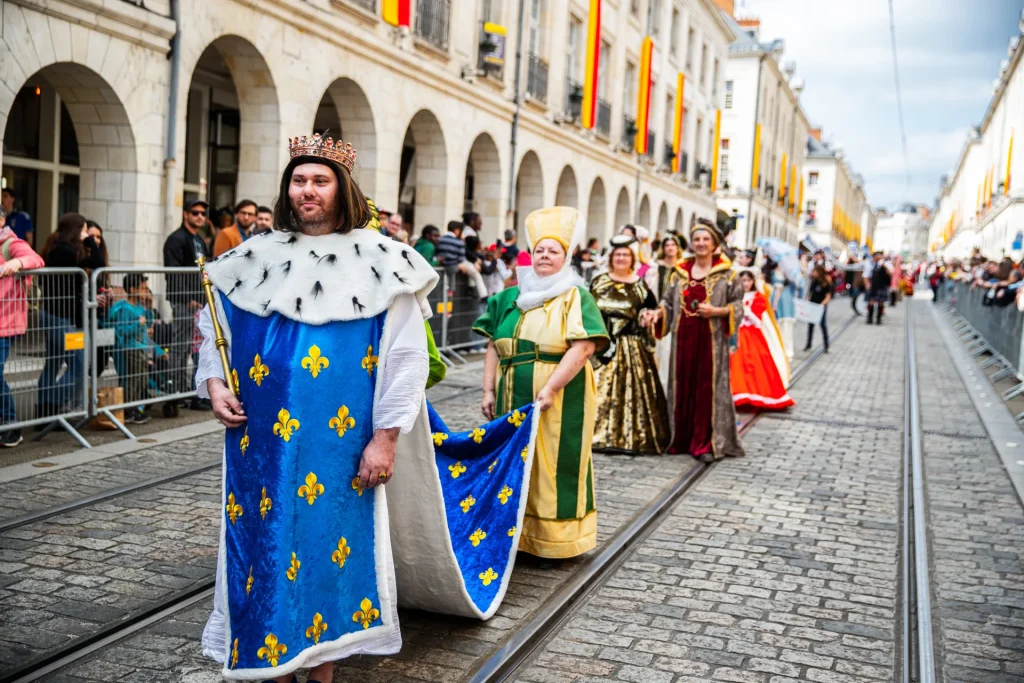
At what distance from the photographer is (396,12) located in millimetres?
15898

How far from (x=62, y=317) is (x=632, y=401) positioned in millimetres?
4552

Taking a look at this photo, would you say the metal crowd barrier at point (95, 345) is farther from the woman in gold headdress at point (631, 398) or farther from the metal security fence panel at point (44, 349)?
the woman in gold headdress at point (631, 398)

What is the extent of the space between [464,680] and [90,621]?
5.38 feet

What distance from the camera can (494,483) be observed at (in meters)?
4.78

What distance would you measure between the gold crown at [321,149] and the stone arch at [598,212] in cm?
2616

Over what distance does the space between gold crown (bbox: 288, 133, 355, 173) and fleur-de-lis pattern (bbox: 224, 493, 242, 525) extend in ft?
3.66

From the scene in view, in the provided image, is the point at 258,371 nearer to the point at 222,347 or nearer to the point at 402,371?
the point at 222,347

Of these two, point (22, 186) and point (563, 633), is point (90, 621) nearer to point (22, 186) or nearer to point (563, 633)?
point (563, 633)

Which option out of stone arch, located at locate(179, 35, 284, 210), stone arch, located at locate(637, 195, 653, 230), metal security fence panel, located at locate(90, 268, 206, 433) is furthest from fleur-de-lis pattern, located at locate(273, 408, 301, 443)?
stone arch, located at locate(637, 195, 653, 230)

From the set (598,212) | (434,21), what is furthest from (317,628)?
(598,212)

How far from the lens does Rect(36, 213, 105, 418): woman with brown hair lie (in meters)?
7.61

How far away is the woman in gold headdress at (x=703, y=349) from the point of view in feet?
27.6

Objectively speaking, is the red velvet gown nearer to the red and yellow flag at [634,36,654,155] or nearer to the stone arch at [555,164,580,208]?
the stone arch at [555,164,580,208]

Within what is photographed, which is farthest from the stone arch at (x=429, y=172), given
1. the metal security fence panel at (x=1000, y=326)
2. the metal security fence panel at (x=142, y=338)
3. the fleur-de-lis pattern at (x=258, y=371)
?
the fleur-de-lis pattern at (x=258, y=371)
